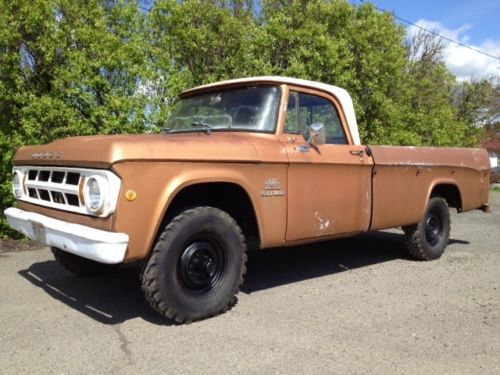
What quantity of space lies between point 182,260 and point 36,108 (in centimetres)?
417

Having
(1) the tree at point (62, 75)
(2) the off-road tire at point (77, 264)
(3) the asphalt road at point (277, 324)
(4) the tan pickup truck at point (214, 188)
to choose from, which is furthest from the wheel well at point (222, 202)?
(1) the tree at point (62, 75)

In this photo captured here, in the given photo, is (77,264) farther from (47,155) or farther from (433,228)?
(433,228)

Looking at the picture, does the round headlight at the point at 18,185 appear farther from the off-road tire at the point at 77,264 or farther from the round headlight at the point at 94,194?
the round headlight at the point at 94,194

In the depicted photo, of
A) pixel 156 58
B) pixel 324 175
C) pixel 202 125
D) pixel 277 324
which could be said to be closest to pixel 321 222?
pixel 324 175

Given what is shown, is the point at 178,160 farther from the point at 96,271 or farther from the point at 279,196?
the point at 96,271

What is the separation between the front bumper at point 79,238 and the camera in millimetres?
3521

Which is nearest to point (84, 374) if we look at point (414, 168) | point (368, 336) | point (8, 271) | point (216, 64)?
point (368, 336)

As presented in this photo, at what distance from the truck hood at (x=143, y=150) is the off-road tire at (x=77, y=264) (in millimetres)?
995

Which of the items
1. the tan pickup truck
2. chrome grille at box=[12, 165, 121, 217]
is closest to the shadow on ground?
the tan pickup truck

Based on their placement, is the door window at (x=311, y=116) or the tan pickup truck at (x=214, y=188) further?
the door window at (x=311, y=116)

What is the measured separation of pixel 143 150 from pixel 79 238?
746 mm

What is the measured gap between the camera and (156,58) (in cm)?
854

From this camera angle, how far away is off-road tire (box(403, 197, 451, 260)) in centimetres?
649

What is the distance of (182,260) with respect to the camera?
4047mm
